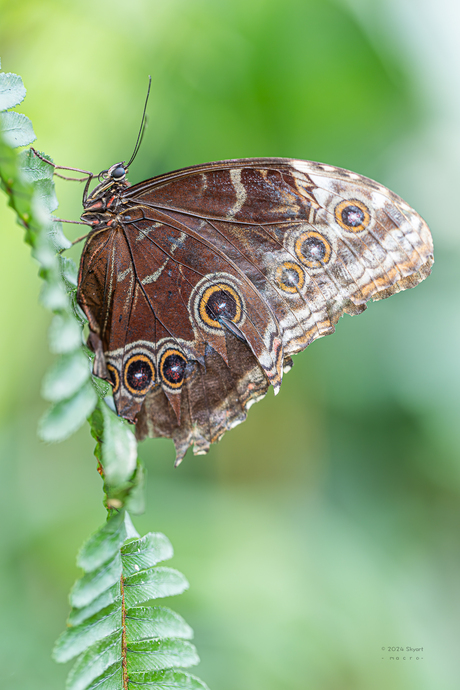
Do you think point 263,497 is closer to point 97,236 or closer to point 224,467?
point 224,467

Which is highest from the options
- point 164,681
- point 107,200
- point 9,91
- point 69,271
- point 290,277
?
point 107,200

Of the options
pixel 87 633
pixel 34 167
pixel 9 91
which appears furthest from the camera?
pixel 34 167

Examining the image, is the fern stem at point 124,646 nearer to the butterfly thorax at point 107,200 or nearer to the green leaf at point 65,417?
the green leaf at point 65,417

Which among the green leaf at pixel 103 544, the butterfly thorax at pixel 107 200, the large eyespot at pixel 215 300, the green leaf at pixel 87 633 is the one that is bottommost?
the green leaf at pixel 87 633

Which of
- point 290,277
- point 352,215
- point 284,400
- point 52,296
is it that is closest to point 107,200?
point 290,277

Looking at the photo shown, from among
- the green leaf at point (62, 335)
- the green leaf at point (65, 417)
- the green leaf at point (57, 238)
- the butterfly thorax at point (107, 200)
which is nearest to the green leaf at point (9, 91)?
the green leaf at point (57, 238)

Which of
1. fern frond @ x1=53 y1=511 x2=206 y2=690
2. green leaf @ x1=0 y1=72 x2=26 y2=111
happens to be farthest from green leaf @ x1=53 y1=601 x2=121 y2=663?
green leaf @ x1=0 y1=72 x2=26 y2=111

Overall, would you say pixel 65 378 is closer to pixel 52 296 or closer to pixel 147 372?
pixel 52 296
